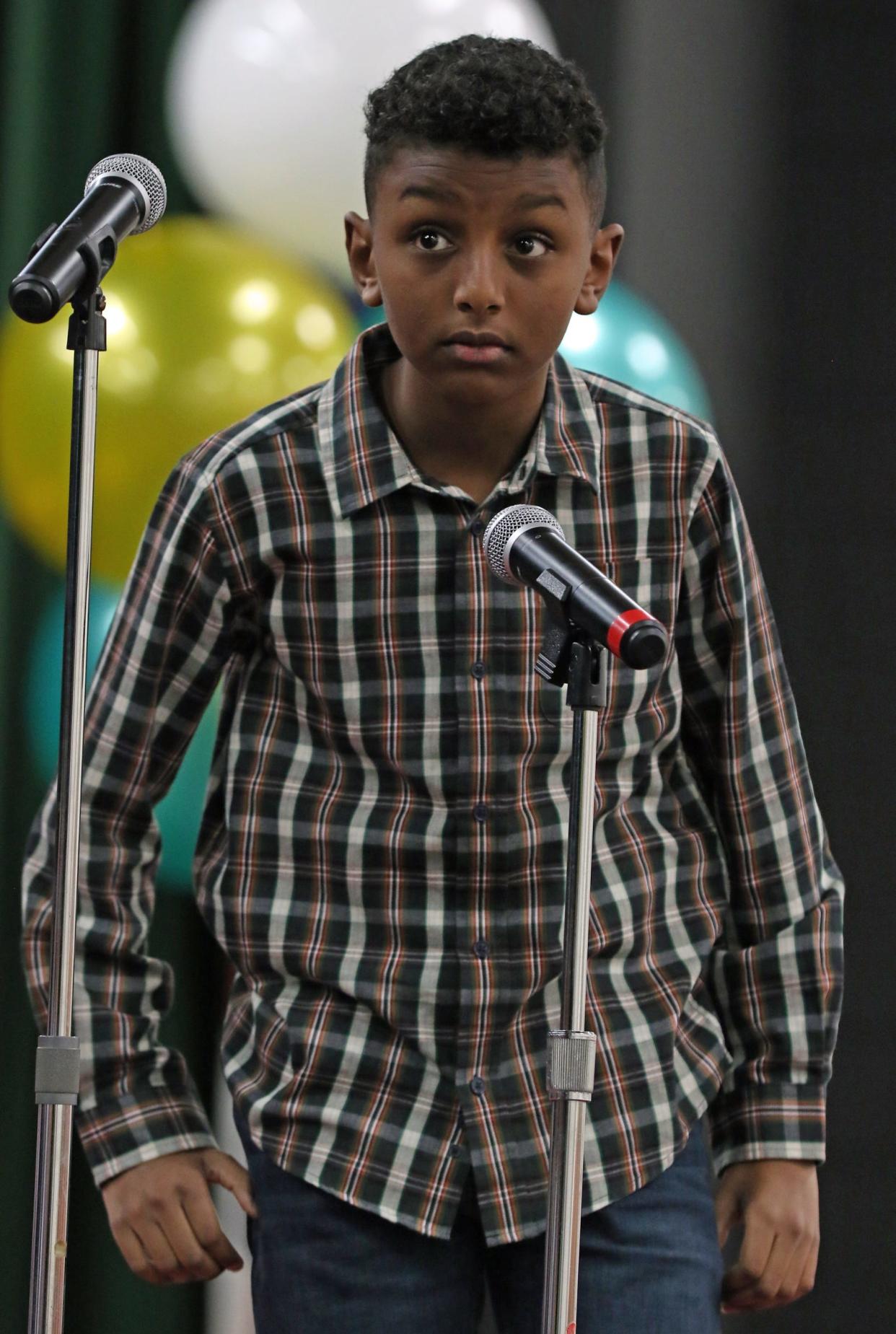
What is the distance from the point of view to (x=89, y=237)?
3.42 feet

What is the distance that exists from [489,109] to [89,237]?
1.08ft

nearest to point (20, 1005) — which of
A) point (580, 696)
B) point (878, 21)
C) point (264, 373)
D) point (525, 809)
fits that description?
point (264, 373)

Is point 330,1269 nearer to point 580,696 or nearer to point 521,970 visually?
point 521,970

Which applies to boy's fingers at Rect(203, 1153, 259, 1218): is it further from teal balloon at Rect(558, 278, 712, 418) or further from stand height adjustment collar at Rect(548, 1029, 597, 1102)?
teal balloon at Rect(558, 278, 712, 418)

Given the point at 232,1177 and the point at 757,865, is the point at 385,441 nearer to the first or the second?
the point at 757,865

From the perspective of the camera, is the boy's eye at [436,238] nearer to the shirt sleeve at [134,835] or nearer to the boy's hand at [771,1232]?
→ the shirt sleeve at [134,835]

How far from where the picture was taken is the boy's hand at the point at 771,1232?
128 cm

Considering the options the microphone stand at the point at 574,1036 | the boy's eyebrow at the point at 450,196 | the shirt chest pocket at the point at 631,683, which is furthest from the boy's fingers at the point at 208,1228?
the boy's eyebrow at the point at 450,196

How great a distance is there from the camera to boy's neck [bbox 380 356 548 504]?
131cm

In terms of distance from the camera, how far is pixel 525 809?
1.25m

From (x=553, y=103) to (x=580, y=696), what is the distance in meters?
0.50

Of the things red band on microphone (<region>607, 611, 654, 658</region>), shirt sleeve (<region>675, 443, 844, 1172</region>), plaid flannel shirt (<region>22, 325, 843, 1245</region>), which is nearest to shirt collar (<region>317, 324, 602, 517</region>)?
plaid flannel shirt (<region>22, 325, 843, 1245</region>)

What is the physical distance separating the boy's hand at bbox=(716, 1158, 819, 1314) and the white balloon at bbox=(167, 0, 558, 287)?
1018mm

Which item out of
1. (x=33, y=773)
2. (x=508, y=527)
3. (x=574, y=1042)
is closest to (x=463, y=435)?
(x=508, y=527)
